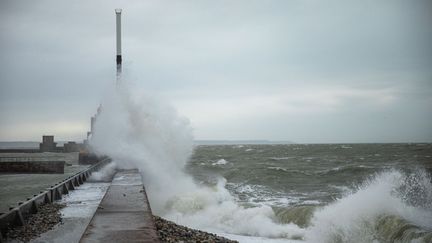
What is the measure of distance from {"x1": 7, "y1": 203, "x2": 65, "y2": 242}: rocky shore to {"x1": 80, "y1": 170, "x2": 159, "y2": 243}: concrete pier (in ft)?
3.65

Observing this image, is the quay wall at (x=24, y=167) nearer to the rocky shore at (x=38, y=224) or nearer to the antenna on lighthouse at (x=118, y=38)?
the antenna on lighthouse at (x=118, y=38)

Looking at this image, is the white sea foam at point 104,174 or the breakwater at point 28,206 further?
the white sea foam at point 104,174

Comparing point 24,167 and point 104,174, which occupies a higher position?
point 104,174

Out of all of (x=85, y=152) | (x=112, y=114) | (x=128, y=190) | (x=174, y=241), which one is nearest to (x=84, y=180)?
(x=128, y=190)

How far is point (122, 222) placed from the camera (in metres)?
6.77

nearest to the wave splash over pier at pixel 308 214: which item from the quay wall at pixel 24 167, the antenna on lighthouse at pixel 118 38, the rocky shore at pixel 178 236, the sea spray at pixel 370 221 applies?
the sea spray at pixel 370 221

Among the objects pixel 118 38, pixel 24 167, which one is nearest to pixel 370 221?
pixel 24 167

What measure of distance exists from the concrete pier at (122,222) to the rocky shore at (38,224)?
1112mm

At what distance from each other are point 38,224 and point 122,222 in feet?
7.93

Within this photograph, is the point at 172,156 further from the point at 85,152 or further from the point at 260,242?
the point at 260,242

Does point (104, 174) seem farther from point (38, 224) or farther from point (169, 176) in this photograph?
point (38, 224)

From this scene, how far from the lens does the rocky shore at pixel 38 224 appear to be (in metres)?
6.98

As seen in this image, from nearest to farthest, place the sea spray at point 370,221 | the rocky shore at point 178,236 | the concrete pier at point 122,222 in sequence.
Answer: the concrete pier at point 122,222
the rocky shore at point 178,236
the sea spray at point 370,221

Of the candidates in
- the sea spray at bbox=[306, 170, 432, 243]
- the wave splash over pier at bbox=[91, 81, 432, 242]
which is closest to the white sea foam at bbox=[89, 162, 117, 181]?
the wave splash over pier at bbox=[91, 81, 432, 242]
